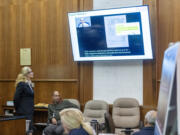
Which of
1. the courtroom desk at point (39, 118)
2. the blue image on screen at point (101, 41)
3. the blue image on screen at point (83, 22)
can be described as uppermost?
the blue image on screen at point (83, 22)

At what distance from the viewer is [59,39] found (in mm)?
6914

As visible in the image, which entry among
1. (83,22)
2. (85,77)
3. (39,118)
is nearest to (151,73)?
(85,77)

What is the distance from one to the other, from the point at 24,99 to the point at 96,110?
4.64 feet

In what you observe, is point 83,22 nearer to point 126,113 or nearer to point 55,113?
point 55,113

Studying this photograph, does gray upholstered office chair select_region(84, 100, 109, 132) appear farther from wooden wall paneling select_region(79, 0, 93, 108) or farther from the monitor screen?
the monitor screen

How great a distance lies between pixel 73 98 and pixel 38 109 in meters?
0.81

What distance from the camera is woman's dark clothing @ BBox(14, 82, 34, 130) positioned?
5785 mm

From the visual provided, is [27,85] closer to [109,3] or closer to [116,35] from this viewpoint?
[116,35]

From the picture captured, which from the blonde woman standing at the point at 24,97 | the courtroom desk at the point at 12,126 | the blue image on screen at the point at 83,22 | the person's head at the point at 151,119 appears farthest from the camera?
the blue image on screen at the point at 83,22

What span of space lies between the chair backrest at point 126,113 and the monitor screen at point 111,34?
0.89 meters


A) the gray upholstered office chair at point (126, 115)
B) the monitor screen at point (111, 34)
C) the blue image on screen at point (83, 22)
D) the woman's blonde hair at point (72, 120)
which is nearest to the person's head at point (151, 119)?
the woman's blonde hair at point (72, 120)

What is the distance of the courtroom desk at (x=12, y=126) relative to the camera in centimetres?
463

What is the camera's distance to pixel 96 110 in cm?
609

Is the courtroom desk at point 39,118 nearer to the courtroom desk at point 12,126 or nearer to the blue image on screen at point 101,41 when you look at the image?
the blue image on screen at point 101,41
